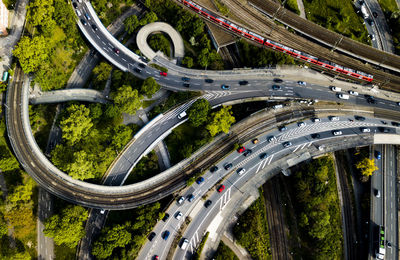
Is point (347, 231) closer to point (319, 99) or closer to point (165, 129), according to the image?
point (319, 99)

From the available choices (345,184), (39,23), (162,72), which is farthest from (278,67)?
(39,23)

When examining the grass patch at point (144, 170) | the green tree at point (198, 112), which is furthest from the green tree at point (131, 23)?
the grass patch at point (144, 170)

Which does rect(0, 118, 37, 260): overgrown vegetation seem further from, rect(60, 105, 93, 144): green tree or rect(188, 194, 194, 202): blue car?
rect(188, 194, 194, 202): blue car

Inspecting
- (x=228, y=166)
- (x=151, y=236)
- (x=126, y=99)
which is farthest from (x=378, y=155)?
(x=126, y=99)

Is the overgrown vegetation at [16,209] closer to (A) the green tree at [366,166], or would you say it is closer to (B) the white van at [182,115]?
(B) the white van at [182,115]

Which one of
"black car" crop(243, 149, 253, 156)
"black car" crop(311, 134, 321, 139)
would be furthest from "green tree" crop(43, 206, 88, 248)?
"black car" crop(311, 134, 321, 139)

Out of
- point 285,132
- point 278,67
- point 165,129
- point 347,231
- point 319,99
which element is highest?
point 278,67
